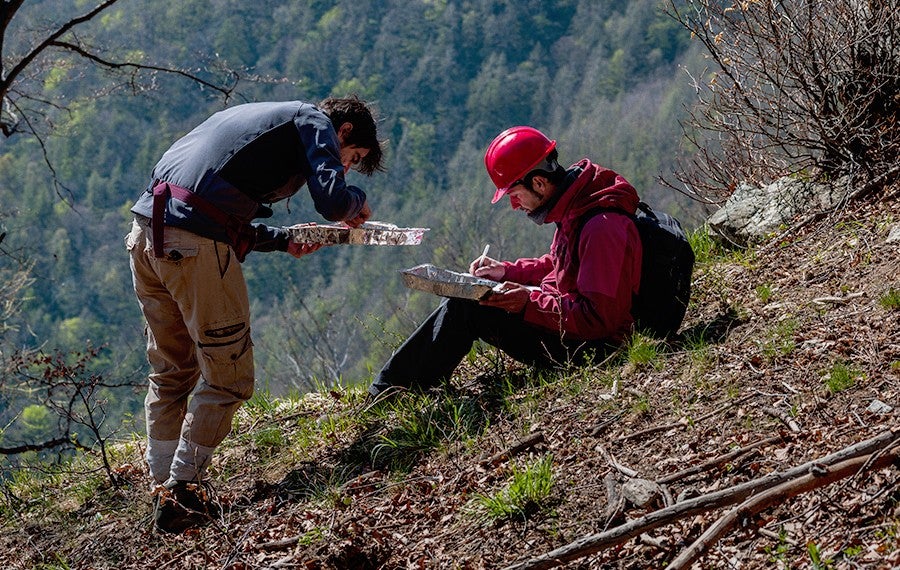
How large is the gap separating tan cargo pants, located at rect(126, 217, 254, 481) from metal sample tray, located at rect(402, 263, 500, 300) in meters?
0.79

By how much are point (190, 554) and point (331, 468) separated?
79 cm

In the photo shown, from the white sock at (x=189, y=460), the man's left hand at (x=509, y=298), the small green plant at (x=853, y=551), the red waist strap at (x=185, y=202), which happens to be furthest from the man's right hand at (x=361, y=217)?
the small green plant at (x=853, y=551)

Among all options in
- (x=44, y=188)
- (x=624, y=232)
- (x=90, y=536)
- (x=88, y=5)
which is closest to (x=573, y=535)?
(x=624, y=232)

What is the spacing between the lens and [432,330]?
180 inches

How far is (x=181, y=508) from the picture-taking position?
410 cm

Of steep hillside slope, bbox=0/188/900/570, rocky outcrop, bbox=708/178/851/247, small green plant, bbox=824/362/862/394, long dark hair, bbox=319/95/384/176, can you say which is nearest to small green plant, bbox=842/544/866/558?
steep hillside slope, bbox=0/188/900/570

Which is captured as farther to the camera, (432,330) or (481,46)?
(481,46)

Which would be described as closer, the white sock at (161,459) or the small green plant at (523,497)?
the small green plant at (523,497)

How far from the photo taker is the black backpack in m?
4.41

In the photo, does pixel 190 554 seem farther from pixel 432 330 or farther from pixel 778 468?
pixel 778 468

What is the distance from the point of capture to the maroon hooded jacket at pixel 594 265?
421 centimetres

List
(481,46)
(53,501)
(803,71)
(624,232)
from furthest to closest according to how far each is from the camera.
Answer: (481,46) → (803,71) → (53,501) → (624,232)

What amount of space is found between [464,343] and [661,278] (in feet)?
3.30

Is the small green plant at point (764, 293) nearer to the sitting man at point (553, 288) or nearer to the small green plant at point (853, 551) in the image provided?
the sitting man at point (553, 288)
